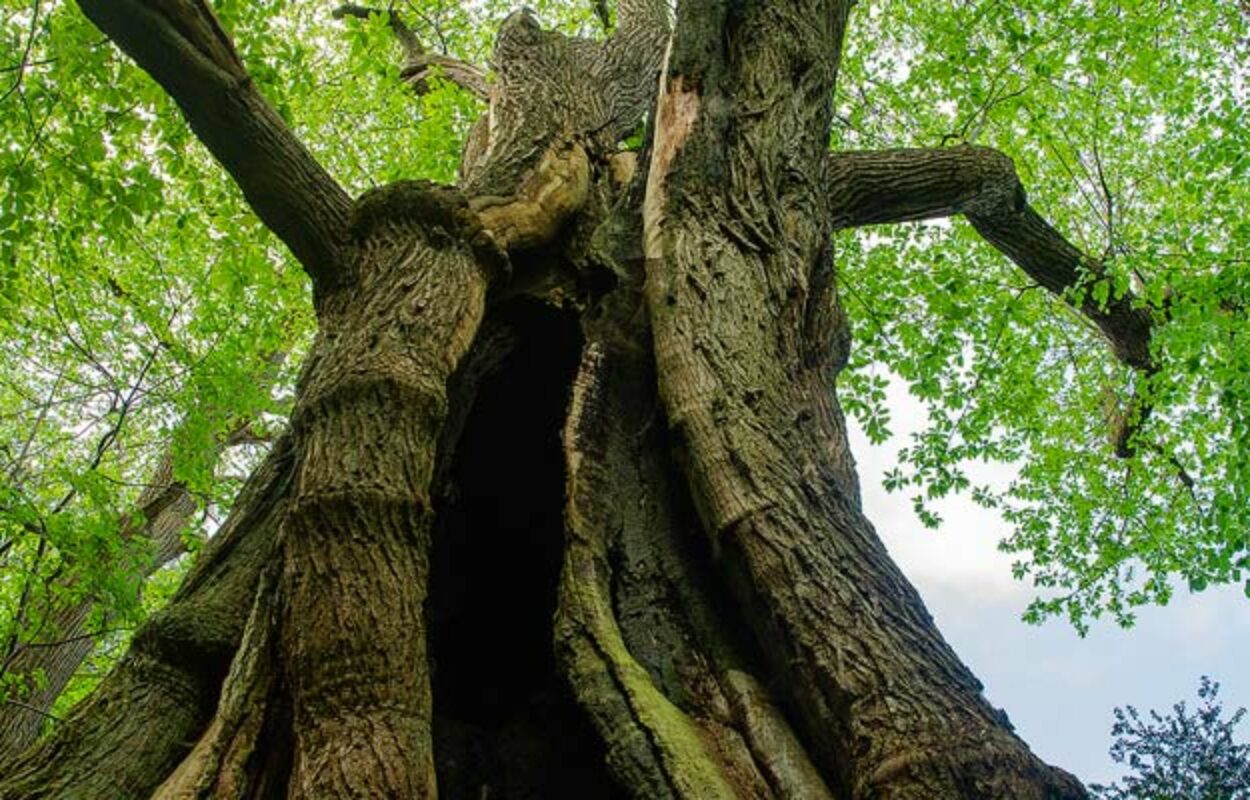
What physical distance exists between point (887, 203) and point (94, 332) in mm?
7833

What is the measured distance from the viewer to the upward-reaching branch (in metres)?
3.06

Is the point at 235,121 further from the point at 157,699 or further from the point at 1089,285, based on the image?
the point at 1089,285

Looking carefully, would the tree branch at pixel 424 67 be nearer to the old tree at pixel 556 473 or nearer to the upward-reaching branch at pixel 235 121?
the old tree at pixel 556 473

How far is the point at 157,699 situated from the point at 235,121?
197 cm

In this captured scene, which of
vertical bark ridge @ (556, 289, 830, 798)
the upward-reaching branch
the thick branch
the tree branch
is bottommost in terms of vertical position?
vertical bark ridge @ (556, 289, 830, 798)

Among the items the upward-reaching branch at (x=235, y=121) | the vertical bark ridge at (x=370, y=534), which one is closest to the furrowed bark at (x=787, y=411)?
the vertical bark ridge at (x=370, y=534)

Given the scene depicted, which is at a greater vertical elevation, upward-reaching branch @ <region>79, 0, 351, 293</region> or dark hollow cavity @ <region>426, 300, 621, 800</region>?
upward-reaching branch @ <region>79, 0, 351, 293</region>

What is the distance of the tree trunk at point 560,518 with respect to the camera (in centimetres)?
225

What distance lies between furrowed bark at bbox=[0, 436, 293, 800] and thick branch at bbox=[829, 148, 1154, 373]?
3.66 meters

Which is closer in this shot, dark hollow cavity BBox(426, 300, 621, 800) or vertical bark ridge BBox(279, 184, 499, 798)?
vertical bark ridge BBox(279, 184, 499, 798)

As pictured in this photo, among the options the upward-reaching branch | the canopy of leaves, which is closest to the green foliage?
the canopy of leaves

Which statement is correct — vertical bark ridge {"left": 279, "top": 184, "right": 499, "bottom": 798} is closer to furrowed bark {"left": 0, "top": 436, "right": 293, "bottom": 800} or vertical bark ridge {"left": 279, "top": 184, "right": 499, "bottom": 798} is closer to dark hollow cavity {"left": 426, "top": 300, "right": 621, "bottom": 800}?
furrowed bark {"left": 0, "top": 436, "right": 293, "bottom": 800}

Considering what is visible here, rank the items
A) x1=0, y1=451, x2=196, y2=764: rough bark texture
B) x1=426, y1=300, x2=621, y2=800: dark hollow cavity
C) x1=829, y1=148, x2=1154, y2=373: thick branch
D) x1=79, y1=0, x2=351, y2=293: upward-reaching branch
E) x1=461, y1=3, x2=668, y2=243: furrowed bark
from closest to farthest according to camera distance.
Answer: x1=426, y1=300, x2=621, y2=800: dark hollow cavity, x1=79, y1=0, x2=351, y2=293: upward-reaching branch, x1=461, y1=3, x2=668, y2=243: furrowed bark, x1=829, y1=148, x2=1154, y2=373: thick branch, x1=0, y1=451, x2=196, y2=764: rough bark texture

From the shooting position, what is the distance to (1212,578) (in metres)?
8.39
